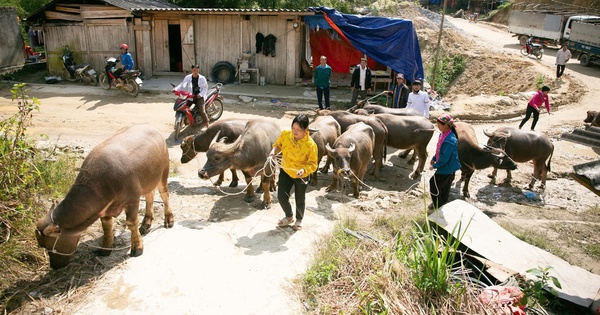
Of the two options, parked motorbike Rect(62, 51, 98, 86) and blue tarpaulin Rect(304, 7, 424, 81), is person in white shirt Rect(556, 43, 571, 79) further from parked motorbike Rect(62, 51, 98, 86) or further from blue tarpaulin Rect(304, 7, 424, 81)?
parked motorbike Rect(62, 51, 98, 86)

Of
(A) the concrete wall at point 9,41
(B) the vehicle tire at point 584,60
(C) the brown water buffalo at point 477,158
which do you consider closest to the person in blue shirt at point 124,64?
(A) the concrete wall at point 9,41

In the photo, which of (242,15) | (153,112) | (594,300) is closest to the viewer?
(594,300)

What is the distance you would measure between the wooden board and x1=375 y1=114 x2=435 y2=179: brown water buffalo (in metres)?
4.07

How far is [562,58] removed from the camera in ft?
59.0

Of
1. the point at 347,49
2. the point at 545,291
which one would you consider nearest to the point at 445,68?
the point at 347,49

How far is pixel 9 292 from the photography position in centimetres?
441

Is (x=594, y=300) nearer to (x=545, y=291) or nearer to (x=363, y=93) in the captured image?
(x=545, y=291)

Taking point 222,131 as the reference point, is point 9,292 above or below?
below

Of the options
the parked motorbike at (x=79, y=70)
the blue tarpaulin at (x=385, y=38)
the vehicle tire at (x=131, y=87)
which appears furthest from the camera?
the parked motorbike at (x=79, y=70)

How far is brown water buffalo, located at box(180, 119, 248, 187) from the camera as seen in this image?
863 centimetres

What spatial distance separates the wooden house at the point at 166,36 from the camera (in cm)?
1630

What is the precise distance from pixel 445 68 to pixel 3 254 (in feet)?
68.3

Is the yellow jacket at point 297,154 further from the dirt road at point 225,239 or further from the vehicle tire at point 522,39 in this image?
the vehicle tire at point 522,39

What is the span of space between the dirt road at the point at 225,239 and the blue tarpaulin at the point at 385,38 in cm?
387
